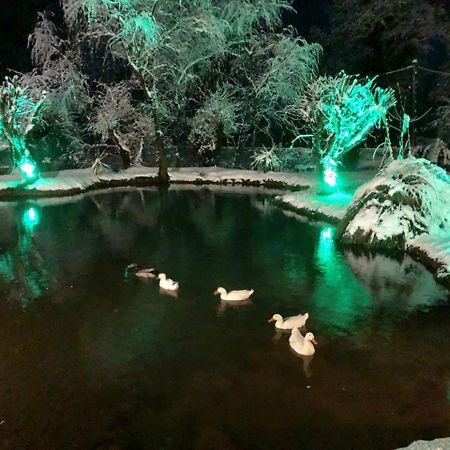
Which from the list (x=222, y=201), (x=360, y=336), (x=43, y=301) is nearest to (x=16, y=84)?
(x=222, y=201)

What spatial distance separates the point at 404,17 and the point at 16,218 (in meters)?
17.0

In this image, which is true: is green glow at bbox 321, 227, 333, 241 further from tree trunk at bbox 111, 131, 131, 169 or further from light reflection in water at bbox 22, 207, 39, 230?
tree trunk at bbox 111, 131, 131, 169

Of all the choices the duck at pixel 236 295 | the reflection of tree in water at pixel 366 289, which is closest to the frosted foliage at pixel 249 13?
the reflection of tree in water at pixel 366 289

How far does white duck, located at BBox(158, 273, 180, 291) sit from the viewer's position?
342 inches

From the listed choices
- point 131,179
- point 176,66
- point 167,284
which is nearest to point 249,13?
point 176,66

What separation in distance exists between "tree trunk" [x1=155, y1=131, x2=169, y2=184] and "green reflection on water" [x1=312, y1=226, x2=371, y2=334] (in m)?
11.6

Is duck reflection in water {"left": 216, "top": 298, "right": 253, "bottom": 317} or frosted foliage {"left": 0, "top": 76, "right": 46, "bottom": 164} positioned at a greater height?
frosted foliage {"left": 0, "top": 76, "right": 46, "bottom": 164}

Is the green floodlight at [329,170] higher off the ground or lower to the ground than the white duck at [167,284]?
higher

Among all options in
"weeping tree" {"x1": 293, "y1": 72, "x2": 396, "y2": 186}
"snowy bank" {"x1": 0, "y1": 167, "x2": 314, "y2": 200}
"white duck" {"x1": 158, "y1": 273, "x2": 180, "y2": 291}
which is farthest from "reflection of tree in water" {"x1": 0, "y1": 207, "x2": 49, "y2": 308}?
"weeping tree" {"x1": 293, "y1": 72, "x2": 396, "y2": 186}

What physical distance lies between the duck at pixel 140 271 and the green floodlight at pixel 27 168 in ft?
35.7

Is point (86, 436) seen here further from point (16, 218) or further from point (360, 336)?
point (16, 218)

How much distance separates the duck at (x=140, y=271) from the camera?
938 centimetres

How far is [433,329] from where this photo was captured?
7.28 metres

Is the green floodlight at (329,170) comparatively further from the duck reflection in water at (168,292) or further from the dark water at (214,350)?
the duck reflection in water at (168,292)
